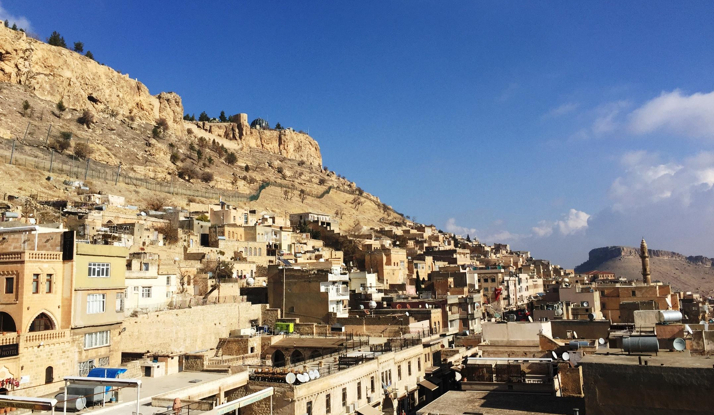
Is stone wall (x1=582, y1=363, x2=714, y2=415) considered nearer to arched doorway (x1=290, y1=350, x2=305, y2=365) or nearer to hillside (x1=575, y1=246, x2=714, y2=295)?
arched doorway (x1=290, y1=350, x2=305, y2=365)

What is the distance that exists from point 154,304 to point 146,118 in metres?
81.5

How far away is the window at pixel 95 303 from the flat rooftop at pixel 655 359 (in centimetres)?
1628

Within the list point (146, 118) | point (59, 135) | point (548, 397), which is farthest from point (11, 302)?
point (146, 118)

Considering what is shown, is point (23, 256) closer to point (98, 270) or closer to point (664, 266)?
point (98, 270)

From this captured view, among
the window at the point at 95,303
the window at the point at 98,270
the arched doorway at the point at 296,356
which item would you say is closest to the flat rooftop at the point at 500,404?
the arched doorway at the point at 296,356

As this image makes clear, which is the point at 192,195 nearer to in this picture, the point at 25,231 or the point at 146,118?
the point at 146,118

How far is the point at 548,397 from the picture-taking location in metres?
15.9

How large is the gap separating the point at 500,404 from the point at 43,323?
1475cm

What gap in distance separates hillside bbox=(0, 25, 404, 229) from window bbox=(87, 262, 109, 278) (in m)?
31.8

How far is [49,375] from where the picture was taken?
696 inches

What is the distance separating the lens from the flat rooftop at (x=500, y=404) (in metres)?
13.9

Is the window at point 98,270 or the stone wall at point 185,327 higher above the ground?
the window at point 98,270

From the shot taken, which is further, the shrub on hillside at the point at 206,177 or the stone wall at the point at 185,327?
the shrub on hillside at the point at 206,177

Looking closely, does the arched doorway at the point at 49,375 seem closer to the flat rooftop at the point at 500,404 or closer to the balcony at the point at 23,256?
the balcony at the point at 23,256
